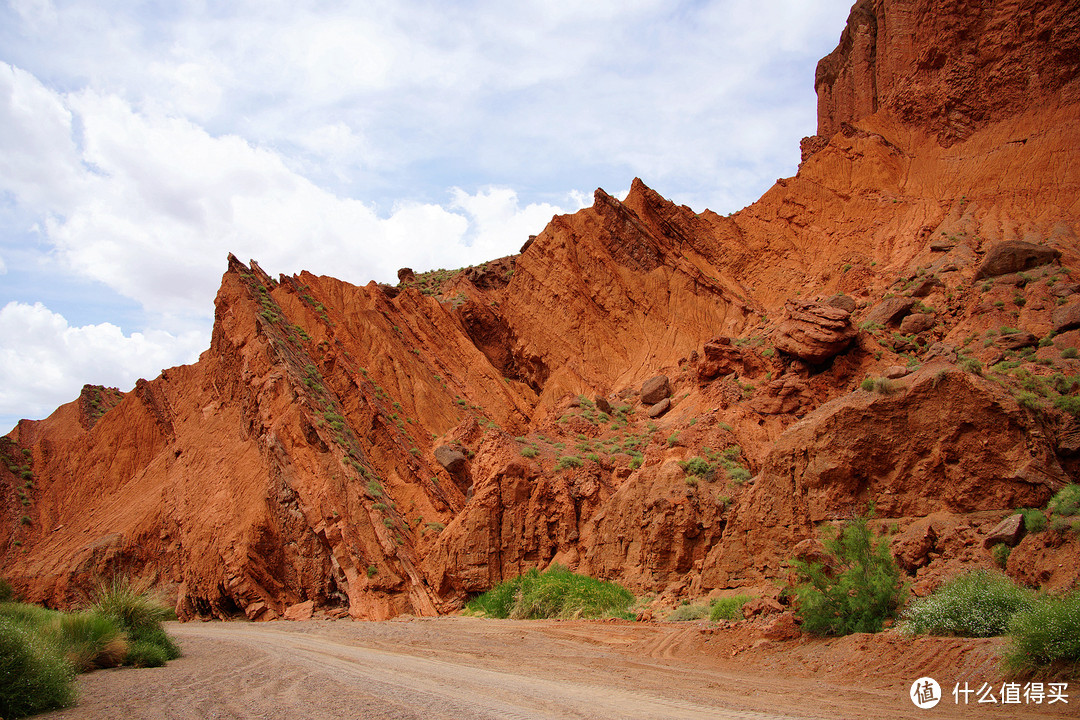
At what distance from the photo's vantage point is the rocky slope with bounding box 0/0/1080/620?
15.1 metres

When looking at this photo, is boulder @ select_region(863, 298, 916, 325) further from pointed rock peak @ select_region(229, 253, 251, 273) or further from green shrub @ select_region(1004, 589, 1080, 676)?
pointed rock peak @ select_region(229, 253, 251, 273)

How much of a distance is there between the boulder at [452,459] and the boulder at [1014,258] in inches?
806

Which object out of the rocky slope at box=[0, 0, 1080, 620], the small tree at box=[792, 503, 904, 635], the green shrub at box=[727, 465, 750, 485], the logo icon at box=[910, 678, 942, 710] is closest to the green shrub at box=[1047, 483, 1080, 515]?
the rocky slope at box=[0, 0, 1080, 620]

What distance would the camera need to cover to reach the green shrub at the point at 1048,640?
7531 millimetres

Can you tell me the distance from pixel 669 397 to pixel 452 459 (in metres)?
9.94

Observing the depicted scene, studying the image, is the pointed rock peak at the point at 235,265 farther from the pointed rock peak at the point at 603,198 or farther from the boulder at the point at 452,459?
the pointed rock peak at the point at 603,198

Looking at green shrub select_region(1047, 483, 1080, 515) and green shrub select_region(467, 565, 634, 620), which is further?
green shrub select_region(467, 565, 634, 620)

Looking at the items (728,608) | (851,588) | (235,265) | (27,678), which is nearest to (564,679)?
(851,588)

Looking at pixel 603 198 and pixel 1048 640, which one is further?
pixel 603 198

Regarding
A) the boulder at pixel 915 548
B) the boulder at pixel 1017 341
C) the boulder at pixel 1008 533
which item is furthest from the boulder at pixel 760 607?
the boulder at pixel 1017 341

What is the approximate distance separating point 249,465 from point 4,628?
18.8 metres

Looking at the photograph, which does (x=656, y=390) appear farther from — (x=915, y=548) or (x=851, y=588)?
(x=851, y=588)

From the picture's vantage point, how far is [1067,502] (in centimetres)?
1116

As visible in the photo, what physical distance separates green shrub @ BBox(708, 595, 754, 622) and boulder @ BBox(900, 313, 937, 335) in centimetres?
1295
